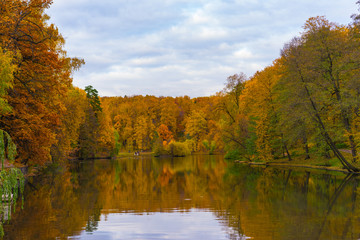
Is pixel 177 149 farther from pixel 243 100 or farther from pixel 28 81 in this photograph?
pixel 28 81

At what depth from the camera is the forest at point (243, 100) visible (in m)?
18.5

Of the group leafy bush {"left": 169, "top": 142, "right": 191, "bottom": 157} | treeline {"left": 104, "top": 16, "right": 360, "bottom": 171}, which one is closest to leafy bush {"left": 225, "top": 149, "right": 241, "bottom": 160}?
treeline {"left": 104, "top": 16, "right": 360, "bottom": 171}

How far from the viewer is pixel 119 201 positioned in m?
16.1

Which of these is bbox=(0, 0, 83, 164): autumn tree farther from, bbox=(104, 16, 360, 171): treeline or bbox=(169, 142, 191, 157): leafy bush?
bbox=(169, 142, 191, 157): leafy bush

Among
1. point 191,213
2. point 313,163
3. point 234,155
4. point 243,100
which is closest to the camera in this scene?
point 191,213

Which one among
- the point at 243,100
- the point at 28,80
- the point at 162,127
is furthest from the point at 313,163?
the point at 162,127

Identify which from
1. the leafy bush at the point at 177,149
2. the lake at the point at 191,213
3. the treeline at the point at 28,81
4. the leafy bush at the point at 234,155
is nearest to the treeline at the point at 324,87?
the lake at the point at 191,213

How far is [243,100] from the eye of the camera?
52.1 meters

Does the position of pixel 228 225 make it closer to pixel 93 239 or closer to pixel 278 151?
pixel 93 239

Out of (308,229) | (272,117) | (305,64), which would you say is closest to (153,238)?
(308,229)

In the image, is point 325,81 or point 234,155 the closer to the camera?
point 325,81

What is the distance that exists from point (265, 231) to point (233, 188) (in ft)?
33.9

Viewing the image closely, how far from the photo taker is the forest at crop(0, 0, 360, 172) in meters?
18.5

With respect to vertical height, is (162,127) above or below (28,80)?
above
